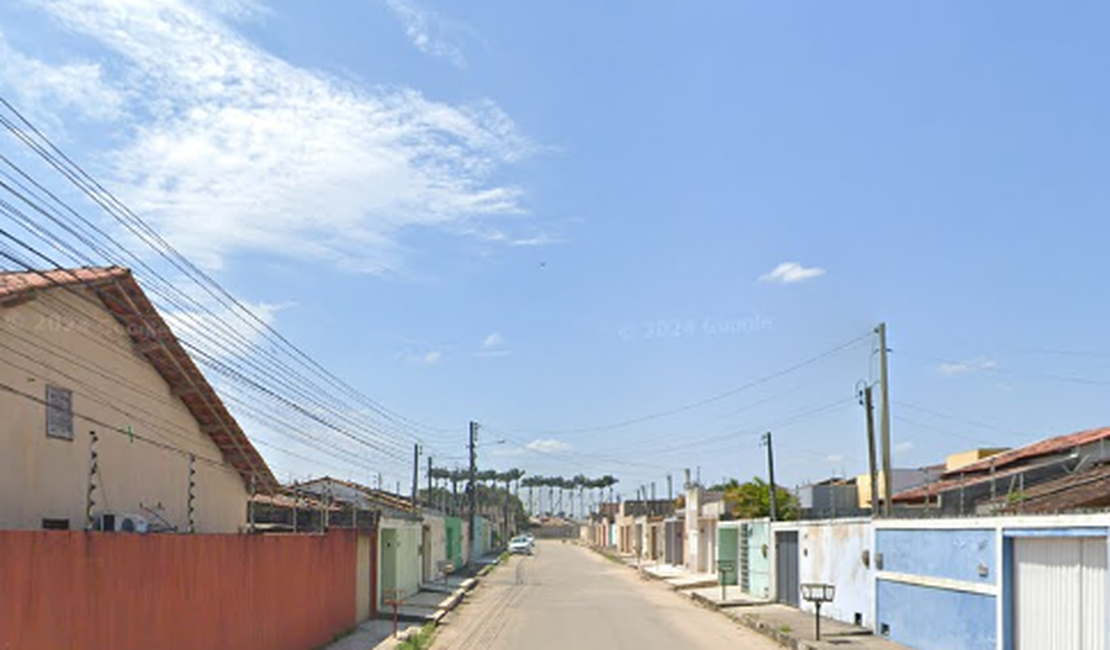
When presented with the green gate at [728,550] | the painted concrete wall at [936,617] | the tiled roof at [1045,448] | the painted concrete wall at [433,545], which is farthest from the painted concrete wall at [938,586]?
the painted concrete wall at [433,545]

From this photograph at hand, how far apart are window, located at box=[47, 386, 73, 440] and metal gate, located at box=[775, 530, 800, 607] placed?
2163 cm

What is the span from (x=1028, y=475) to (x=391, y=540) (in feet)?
55.4

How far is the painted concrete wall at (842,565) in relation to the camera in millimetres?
25328

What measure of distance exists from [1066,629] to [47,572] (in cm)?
1274

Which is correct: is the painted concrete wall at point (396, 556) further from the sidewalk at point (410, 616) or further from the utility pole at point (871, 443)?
the utility pole at point (871, 443)

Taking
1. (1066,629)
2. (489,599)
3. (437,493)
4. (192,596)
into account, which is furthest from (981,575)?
(437,493)

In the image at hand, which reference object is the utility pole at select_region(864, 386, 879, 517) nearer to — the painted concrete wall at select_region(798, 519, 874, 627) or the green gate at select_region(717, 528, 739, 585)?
the painted concrete wall at select_region(798, 519, 874, 627)

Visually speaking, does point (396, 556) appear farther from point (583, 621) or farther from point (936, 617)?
point (936, 617)

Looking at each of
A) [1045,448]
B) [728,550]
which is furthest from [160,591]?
[728,550]

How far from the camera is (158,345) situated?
734 inches

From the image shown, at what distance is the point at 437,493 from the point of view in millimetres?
103000

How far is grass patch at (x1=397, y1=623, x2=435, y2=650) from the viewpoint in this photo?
853 inches

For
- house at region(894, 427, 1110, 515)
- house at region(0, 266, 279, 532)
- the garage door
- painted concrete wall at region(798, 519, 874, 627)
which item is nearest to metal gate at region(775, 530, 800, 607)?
painted concrete wall at region(798, 519, 874, 627)

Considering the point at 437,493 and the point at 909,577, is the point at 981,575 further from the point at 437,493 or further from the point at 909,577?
the point at 437,493
